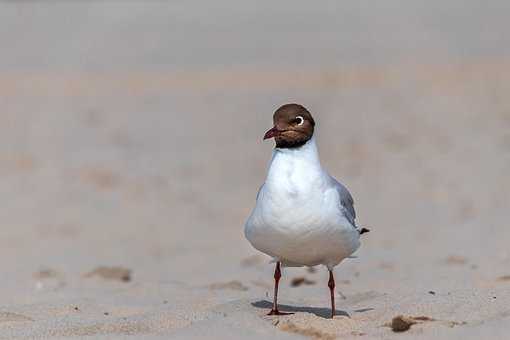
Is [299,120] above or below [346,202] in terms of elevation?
above

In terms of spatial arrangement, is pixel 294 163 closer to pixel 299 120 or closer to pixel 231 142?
pixel 299 120

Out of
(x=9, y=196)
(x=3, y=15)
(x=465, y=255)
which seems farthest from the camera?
(x=3, y=15)

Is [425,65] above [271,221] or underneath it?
above

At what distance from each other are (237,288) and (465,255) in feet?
7.02

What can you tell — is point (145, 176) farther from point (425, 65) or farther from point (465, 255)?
point (425, 65)

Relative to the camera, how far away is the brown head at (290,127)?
5191mm

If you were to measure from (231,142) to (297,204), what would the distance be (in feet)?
30.1

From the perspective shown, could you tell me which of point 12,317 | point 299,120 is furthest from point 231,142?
point 299,120

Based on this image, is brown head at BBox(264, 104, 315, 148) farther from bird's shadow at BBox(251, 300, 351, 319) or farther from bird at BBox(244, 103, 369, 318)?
bird's shadow at BBox(251, 300, 351, 319)

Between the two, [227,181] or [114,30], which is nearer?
[227,181]

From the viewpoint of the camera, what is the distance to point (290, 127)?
5.21 m

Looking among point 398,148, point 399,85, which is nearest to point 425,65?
point 399,85

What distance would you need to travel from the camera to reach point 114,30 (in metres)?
25.5

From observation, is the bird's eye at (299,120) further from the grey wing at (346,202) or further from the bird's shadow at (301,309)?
the bird's shadow at (301,309)
